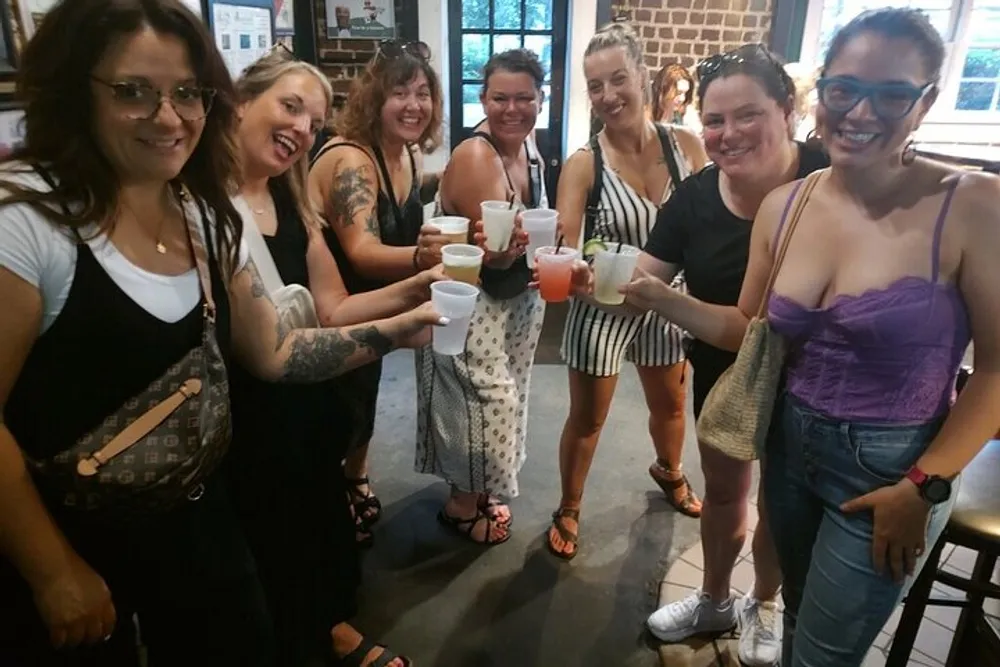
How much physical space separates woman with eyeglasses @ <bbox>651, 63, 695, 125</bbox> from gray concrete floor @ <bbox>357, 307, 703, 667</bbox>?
2440 mm

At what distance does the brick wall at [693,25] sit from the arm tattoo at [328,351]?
4.21 metres

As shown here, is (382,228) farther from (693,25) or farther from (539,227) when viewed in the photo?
(693,25)

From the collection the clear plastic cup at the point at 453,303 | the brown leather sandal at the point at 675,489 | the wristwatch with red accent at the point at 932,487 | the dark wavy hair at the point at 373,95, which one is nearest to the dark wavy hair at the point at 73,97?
the clear plastic cup at the point at 453,303

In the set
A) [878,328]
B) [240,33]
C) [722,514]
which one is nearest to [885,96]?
[878,328]

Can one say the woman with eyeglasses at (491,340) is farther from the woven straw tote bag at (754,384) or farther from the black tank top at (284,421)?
the woven straw tote bag at (754,384)

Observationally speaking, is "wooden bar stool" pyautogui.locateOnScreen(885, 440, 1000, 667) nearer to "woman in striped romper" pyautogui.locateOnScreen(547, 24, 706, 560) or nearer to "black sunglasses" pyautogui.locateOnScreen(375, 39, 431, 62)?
"woman in striped romper" pyautogui.locateOnScreen(547, 24, 706, 560)

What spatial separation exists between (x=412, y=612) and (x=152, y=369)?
1.47 metres

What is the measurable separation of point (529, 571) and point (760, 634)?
794mm

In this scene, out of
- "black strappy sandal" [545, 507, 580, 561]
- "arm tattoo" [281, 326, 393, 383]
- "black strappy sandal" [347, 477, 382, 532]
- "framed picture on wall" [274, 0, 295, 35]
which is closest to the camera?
"arm tattoo" [281, 326, 393, 383]

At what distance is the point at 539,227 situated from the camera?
211 cm

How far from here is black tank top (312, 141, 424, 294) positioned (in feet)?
7.26

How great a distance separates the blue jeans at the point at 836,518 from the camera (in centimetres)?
136

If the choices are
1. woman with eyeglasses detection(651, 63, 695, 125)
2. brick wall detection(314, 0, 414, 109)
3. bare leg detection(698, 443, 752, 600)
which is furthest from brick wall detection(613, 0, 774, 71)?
bare leg detection(698, 443, 752, 600)

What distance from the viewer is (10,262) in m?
1.02
